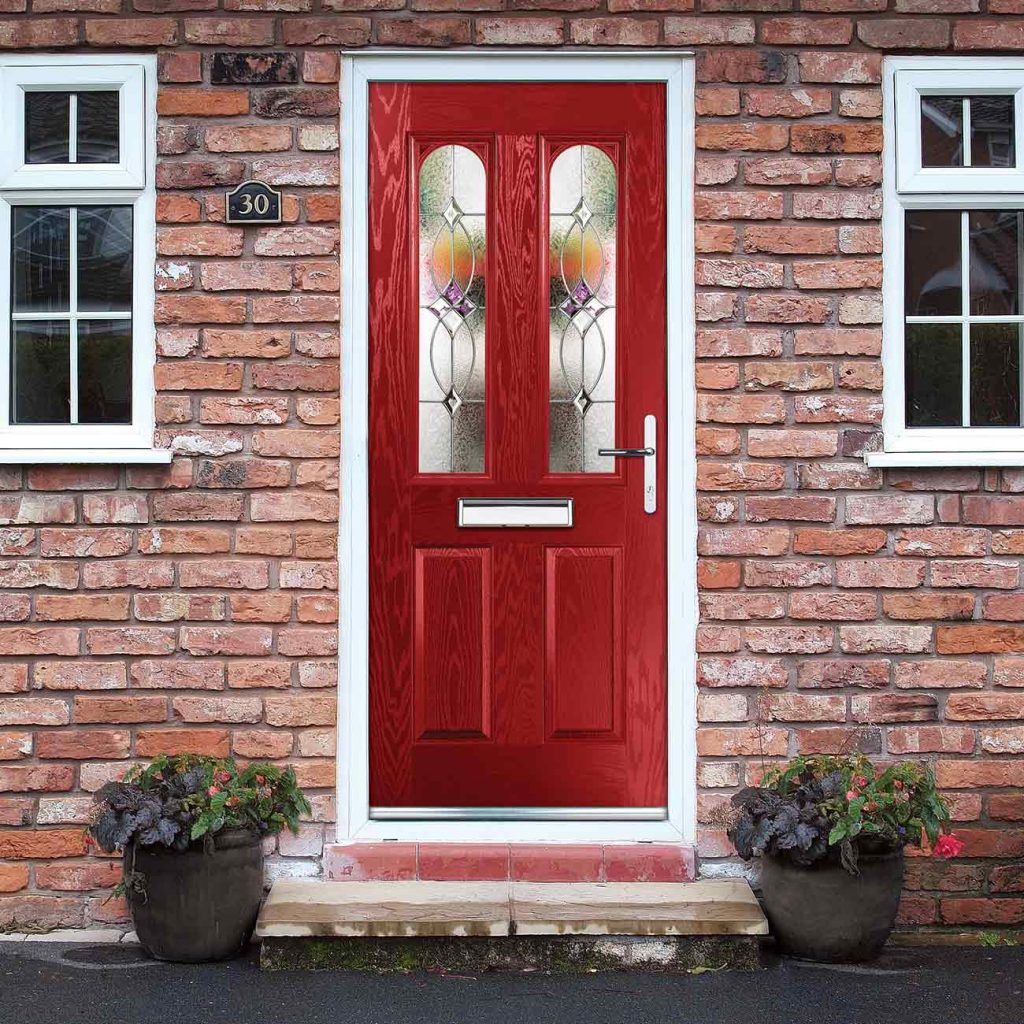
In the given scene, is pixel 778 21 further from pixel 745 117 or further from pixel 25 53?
pixel 25 53

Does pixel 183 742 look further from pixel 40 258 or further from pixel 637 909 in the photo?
pixel 40 258

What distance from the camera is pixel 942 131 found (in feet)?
13.2

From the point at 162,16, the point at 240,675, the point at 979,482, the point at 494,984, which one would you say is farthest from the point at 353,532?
the point at 979,482

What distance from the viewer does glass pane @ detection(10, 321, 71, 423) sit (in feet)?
13.2

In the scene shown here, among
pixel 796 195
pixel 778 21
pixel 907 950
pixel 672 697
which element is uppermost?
pixel 778 21

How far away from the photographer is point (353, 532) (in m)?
3.99

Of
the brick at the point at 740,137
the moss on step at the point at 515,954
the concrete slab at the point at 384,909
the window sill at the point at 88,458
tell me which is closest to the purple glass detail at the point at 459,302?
the brick at the point at 740,137

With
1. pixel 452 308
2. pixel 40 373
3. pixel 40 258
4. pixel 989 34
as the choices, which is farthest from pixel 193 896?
pixel 989 34

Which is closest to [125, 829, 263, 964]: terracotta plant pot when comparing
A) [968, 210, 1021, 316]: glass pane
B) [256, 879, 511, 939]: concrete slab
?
[256, 879, 511, 939]: concrete slab

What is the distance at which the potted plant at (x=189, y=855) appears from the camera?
139 inches

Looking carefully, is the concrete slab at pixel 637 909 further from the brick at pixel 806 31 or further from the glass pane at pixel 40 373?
the brick at pixel 806 31

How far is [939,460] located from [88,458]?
8.77 ft

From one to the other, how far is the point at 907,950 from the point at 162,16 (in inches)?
147

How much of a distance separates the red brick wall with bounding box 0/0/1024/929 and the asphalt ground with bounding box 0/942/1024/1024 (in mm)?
406
